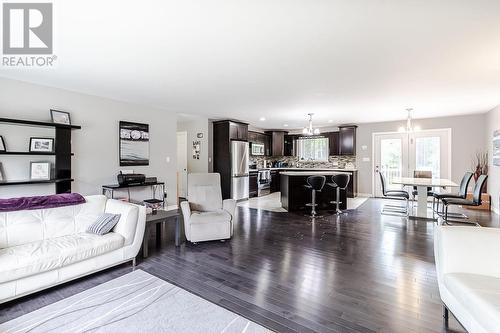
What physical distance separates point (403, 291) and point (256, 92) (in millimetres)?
3437

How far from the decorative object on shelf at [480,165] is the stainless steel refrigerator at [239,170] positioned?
5.92 meters

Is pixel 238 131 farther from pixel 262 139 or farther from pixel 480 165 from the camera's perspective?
pixel 480 165

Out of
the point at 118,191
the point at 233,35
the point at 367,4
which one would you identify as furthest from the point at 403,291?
the point at 118,191

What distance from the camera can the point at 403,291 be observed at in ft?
7.52

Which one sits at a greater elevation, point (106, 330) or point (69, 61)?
point (69, 61)

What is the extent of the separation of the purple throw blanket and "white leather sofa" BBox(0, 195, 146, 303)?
1.9 inches

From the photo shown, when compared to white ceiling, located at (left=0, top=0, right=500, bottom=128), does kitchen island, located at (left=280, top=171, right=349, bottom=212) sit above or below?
below

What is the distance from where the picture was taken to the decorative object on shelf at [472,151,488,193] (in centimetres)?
601

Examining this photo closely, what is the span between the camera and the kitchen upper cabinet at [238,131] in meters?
7.06

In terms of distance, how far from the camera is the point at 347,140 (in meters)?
8.09

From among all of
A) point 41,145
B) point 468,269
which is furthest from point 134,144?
point 468,269

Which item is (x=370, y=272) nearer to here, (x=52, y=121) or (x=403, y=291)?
(x=403, y=291)

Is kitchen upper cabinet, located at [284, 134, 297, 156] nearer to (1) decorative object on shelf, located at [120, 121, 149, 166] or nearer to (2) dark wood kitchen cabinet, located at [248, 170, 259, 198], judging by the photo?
(2) dark wood kitchen cabinet, located at [248, 170, 259, 198]

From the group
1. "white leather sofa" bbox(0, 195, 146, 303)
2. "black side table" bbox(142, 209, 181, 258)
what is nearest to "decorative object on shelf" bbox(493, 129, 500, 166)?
"black side table" bbox(142, 209, 181, 258)
